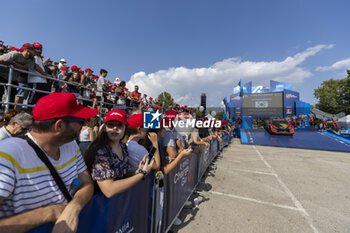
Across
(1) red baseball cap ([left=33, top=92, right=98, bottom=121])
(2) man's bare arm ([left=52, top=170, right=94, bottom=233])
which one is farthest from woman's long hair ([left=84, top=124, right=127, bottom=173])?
(1) red baseball cap ([left=33, top=92, right=98, bottom=121])

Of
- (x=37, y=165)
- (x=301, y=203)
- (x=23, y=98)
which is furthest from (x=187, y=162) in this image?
(x=23, y=98)

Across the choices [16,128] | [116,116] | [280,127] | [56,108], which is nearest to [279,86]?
[280,127]

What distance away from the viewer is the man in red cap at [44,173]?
0.90 meters

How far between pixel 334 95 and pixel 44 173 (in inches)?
2124

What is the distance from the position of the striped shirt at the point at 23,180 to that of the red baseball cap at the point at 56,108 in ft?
0.60

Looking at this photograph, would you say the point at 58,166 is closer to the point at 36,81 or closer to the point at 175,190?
the point at 175,190

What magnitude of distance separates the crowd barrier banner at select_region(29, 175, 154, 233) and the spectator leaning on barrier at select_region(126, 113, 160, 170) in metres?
0.25

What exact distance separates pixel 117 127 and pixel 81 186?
638 mm

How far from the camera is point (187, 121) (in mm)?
4504

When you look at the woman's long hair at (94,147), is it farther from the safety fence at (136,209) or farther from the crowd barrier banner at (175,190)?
the crowd barrier banner at (175,190)

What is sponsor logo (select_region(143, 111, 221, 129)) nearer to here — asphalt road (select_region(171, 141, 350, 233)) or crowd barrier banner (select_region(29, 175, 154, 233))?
crowd barrier banner (select_region(29, 175, 154, 233))

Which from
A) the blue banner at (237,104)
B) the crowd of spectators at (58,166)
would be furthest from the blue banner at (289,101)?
the crowd of spectators at (58,166)

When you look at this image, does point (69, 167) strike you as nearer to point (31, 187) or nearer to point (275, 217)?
point (31, 187)

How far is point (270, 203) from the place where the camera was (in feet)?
13.2
